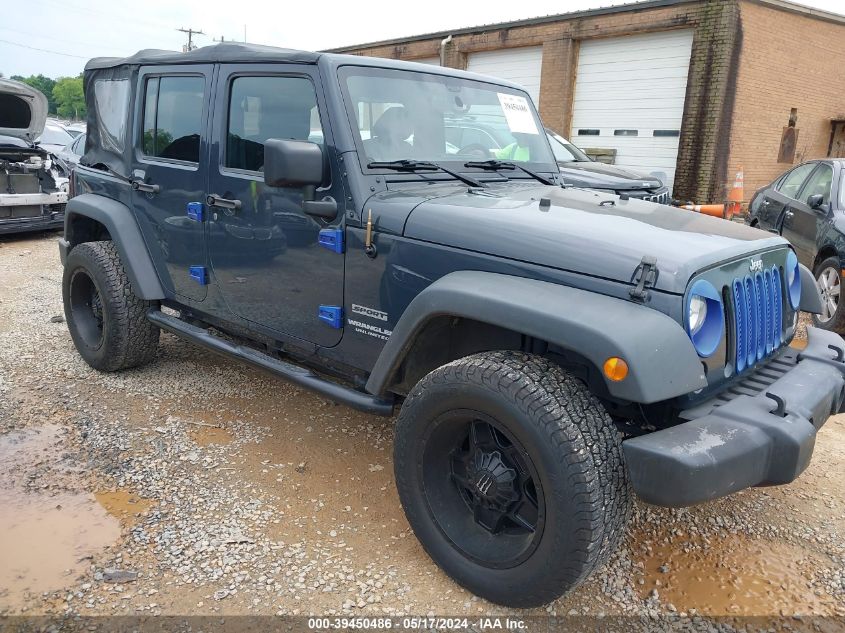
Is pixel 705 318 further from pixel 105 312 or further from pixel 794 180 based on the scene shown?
pixel 794 180

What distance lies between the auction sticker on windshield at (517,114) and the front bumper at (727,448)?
2.01 meters

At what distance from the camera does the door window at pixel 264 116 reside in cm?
312

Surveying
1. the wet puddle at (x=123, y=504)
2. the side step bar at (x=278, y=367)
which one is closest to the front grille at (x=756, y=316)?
the side step bar at (x=278, y=367)

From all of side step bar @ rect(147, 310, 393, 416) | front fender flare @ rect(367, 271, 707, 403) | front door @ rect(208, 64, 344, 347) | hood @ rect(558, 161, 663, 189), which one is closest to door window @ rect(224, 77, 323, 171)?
front door @ rect(208, 64, 344, 347)

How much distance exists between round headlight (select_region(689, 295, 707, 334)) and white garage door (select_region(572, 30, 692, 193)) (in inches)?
486

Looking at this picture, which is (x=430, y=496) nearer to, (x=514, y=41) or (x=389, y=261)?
(x=389, y=261)

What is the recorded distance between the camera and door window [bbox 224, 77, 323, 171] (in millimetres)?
3125

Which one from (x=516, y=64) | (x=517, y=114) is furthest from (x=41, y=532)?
(x=516, y=64)

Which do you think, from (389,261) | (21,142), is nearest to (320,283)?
(389,261)

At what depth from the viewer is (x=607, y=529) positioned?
2.18 meters

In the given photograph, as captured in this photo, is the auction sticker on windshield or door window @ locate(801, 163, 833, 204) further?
door window @ locate(801, 163, 833, 204)

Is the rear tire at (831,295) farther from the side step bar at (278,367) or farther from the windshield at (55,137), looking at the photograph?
the windshield at (55,137)

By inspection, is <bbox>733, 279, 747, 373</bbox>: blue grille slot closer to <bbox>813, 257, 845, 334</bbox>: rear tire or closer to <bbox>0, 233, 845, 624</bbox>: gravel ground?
<bbox>0, 233, 845, 624</bbox>: gravel ground

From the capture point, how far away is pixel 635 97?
14.2 m
